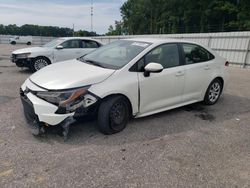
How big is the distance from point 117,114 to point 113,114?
85mm

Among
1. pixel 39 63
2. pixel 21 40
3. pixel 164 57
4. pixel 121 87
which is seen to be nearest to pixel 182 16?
pixel 21 40

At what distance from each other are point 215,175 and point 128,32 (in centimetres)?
7061

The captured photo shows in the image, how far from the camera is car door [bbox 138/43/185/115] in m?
3.86

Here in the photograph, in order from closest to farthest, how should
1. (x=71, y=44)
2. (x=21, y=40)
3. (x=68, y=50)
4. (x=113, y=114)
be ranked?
(x=113, y=114)
(x=68, y=50)
(x=71, y=44)
(x=21, y=40)

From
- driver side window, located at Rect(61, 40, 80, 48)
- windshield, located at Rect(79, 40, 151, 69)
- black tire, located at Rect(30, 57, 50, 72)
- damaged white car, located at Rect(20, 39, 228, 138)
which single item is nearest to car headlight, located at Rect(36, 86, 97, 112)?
damaged white car, located at Rect(20, 39, 228, 138)

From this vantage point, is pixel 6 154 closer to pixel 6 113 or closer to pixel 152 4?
pixel 6 113

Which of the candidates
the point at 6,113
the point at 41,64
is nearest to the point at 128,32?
the point at 41,64

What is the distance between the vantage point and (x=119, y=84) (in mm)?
3482

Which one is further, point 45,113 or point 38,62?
point 38,62

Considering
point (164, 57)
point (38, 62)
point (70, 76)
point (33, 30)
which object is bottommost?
point (38, 62)

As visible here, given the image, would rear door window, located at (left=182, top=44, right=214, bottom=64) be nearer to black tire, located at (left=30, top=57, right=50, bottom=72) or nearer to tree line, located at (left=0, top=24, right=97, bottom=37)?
A: black tire, located at (left=30, top=57, right=50, bottom=72)

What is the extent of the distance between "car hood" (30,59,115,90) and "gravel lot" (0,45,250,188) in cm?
81

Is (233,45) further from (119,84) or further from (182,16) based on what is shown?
(182,16)

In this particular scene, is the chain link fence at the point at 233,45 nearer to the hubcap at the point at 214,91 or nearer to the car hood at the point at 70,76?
the hubcap at the point at 214,91
